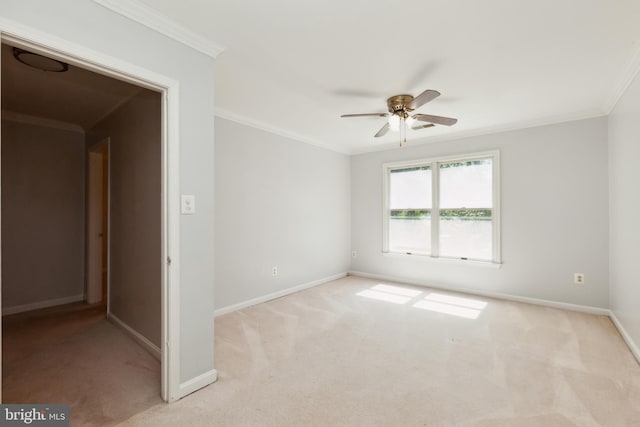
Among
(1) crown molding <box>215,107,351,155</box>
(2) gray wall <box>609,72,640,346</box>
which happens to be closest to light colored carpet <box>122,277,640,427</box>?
(2) gray wall <box>609,72,640,346</box>

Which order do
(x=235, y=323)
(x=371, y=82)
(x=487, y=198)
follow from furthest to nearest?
(x=487, y=198), (x=235, y=323), (x=371, y=82)

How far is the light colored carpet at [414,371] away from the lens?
1.85 meters

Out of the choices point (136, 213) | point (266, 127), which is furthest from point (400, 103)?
point (136, 213)

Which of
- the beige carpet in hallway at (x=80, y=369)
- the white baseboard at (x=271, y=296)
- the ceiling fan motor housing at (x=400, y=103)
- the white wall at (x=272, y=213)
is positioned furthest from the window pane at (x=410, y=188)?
the beige carpet in hallway at (x=80, y=369)

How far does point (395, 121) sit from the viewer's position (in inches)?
119

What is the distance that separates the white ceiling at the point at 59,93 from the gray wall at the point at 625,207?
446 cm

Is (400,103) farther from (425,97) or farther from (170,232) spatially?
(170,232)

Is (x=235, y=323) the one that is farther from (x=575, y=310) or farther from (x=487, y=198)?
(x=575, y=310)

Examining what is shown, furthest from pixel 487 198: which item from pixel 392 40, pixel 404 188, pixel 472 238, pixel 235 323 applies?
pixel 235 323

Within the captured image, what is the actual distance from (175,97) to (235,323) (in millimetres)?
2397

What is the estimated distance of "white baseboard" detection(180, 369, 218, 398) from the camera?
2.02 m

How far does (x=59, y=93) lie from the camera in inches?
117

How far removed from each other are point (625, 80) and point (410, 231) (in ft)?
10.1

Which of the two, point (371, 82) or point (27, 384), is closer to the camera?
point (27, 384)
